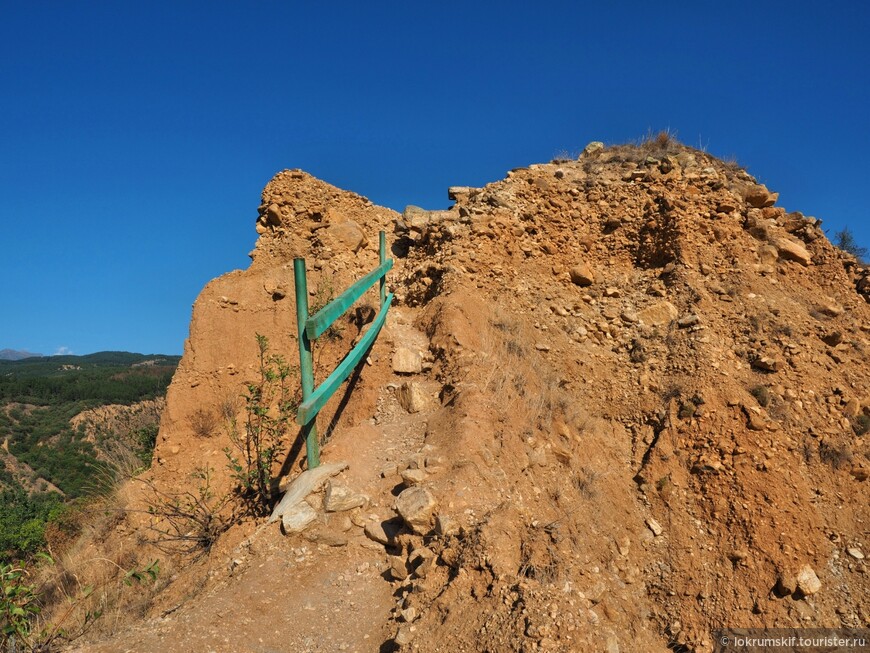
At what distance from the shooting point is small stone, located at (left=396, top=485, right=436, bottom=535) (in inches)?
149

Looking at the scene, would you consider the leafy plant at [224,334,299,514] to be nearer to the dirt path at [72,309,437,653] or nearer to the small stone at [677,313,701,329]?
the dirt path at [72,309,437,653]

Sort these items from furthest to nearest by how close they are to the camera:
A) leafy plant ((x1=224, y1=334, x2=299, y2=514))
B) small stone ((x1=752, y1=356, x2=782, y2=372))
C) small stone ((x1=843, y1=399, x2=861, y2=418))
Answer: small stone ((x1=752, y1=356, x2=782, y2=372)) < small stone ((x1=843, y1=399, x2=861, y2=418)) < leafy plant ((x1=224, y1=334, x2=299, y2=514))

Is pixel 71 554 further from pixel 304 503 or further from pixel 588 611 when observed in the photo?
pixel 588 611

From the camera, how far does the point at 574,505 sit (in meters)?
4.89

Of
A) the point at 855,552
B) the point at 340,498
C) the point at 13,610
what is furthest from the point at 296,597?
the point at 855,552

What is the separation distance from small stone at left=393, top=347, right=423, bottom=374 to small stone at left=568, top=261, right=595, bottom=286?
3445 millimetres

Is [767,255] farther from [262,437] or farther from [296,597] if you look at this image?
[296,597]

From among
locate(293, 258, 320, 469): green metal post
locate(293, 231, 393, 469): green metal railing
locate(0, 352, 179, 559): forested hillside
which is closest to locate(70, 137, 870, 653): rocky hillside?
locate(293, 231, 393, 469): green metal railing

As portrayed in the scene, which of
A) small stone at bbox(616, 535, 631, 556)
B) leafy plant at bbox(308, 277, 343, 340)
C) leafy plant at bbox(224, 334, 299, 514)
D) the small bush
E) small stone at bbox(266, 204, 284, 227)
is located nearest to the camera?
leafy plant at bbox(224, 334, 299, 514)

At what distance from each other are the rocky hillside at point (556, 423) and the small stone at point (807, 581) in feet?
0.07

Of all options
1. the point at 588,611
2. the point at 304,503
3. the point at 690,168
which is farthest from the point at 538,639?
the point at 690,168

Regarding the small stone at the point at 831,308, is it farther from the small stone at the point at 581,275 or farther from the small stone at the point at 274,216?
the small stone at the point at 274,216

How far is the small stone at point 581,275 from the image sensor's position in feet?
26.8

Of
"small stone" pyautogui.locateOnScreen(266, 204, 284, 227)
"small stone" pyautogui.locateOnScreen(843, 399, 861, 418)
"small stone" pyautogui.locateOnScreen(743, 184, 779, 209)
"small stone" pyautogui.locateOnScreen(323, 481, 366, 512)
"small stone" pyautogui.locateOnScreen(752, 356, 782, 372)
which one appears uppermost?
"small stone" pyautogui.locateOnScreen(743, 184, 779, 209)
